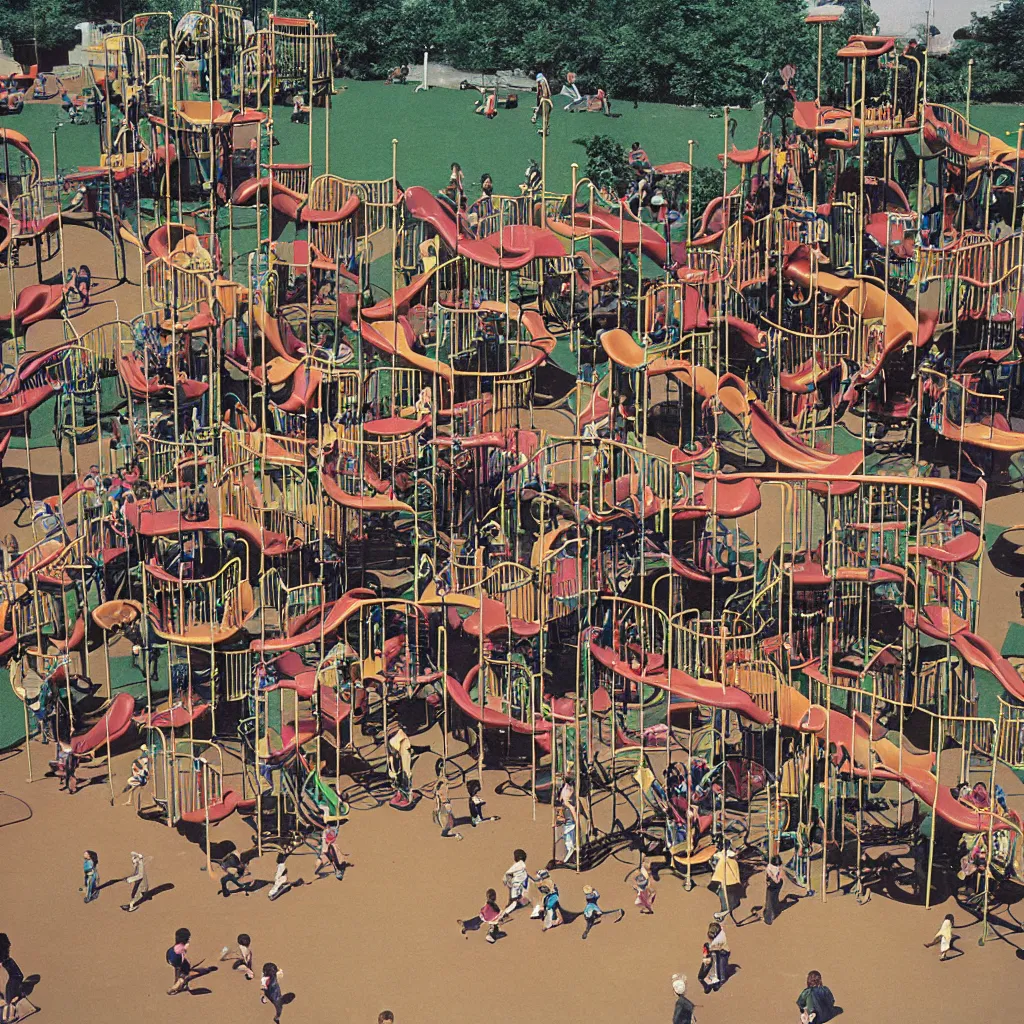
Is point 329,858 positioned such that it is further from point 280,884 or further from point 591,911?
point 591,911

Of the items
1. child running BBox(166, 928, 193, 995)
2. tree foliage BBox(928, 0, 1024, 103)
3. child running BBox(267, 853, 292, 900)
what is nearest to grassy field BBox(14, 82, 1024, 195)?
tree foliage BBox(928, 0, 1024, 103)

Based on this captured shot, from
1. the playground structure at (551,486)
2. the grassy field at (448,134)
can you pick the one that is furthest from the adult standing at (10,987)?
the grassy field at (448,134)

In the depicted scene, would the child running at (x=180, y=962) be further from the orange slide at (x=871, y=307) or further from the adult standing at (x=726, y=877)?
the orange slide at (x=871, y=307)

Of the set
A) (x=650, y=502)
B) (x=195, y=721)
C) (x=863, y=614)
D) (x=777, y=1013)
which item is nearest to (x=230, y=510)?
(x=195, y=721)

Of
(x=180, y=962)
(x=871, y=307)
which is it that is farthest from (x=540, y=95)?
(x=180, y=962)

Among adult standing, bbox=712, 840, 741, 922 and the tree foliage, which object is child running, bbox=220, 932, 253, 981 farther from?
the tree foliage

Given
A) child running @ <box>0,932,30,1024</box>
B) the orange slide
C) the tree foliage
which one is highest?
the tree foliage
